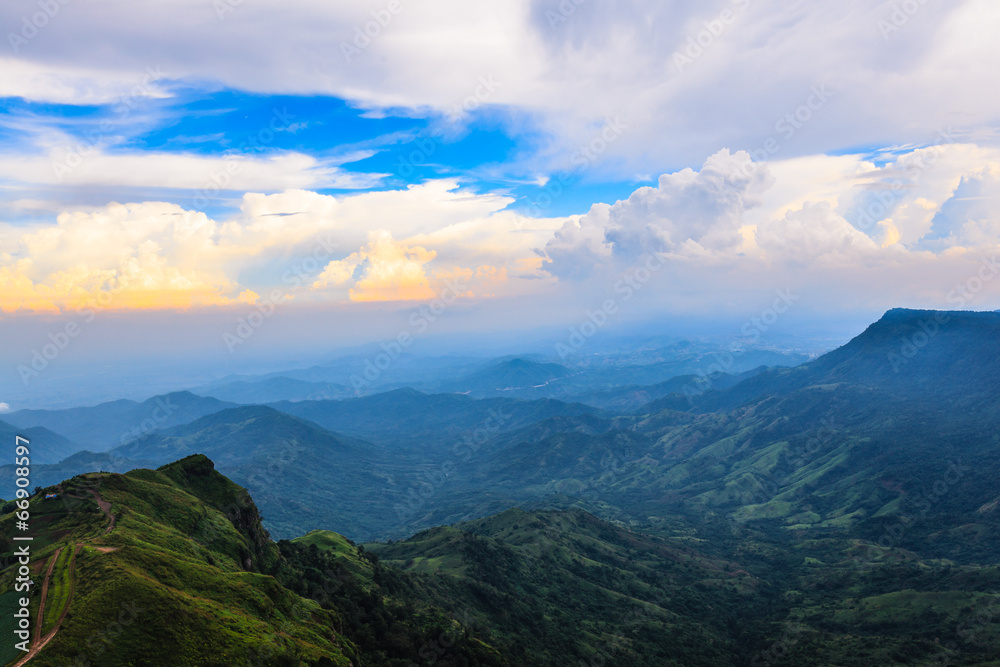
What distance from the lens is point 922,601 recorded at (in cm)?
18950

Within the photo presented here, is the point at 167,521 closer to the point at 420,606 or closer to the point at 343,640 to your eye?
the point at 343,640

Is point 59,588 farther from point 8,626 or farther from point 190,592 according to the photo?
point 190,592

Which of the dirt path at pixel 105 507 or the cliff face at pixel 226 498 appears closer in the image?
the dirt path at pixel 105 507

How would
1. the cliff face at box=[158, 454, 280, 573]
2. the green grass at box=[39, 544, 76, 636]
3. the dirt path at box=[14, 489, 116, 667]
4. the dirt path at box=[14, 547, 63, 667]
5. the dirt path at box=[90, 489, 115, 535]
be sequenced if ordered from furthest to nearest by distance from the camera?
the cliff face at box=[158, 454, 280, 573] → the dirt path at box=[90, 489, 115, 535] → the green grass at box=[39, 544, 76, 636] → the dirt path at box=[14, 489, 116, 667] → the dirt path at box=[14, 547, 63, 667]

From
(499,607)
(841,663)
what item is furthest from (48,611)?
(841,663)

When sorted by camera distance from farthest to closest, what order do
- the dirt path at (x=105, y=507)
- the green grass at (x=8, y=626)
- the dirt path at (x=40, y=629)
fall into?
the dirt path at (x=105, y=507) → the green grass at (x=8, y=626) → the dirt path at (x=40, y=629)

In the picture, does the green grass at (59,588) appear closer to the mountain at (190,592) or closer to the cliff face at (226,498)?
the mountain at (190,592)

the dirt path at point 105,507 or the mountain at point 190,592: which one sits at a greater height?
the dirt path at point 105,507

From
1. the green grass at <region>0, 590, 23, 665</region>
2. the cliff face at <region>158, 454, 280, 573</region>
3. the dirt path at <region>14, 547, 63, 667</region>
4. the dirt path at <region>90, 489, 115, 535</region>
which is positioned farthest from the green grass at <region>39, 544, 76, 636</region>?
the cliff face at <region>158, 454, 280, 573</region>

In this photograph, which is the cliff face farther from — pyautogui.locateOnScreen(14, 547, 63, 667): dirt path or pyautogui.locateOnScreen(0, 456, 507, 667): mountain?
pyautogui.locateOnScreen(14, 547, 63, 667): dirt path

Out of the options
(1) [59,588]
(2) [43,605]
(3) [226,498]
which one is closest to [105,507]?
(1) [59,588]

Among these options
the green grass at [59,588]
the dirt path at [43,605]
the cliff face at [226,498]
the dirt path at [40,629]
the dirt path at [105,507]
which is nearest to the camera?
the dirt path at [40,629]

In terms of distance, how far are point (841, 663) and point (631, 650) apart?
66078 millimetres

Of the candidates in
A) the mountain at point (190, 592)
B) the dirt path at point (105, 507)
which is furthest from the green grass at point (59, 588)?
the dirt path at point (105, 507)
